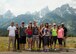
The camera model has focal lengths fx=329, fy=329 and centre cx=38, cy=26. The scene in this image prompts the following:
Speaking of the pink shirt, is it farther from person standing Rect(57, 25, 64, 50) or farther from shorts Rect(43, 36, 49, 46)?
shorts Rect(43, 36, 49, 46)

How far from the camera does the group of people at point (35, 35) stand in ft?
81.3

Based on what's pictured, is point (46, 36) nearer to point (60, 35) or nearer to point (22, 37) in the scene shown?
point (60, 35)

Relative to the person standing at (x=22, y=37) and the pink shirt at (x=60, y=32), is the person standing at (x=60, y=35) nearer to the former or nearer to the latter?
the pink shirt at (x=60, y=32)

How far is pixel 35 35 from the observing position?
25031mm

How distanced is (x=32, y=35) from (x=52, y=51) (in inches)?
80.6

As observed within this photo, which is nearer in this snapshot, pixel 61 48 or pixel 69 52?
pixel 69 52

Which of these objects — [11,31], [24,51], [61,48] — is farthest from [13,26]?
[61,48]

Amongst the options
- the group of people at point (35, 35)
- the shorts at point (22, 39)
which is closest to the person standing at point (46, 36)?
the group of people at point (35, 35)

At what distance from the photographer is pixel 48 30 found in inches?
981

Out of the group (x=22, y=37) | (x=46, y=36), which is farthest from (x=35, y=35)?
(x=22, y=37)

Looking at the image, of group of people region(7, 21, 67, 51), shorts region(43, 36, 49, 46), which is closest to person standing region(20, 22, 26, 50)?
group of people region(7, 21, 67, 51)

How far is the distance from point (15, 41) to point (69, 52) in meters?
4.29

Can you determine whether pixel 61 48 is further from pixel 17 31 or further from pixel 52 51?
pixel 17 31

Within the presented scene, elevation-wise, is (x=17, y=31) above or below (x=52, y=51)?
above
